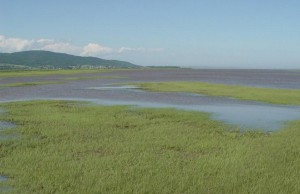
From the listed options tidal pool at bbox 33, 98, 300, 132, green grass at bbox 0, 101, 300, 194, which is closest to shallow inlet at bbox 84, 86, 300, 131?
tidal pool at bbox 33, 98, 300, 132

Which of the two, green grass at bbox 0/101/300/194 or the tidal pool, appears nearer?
green grass at bbox 0/101/300/194

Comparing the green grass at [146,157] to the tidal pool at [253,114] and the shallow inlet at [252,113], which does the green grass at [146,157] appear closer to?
the tidal pool at [253,114]

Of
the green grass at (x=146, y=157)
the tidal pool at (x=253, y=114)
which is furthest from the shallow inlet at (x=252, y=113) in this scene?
the green grass at (x=146, y=157)

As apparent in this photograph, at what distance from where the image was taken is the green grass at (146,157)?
46.6 ft

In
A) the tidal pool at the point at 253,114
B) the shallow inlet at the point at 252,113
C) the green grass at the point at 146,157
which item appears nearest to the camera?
the green grass at the point at 146,157

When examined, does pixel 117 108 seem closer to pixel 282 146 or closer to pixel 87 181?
pixel 282 146

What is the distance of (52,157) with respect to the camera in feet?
58.1

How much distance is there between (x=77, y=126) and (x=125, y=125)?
3.13m

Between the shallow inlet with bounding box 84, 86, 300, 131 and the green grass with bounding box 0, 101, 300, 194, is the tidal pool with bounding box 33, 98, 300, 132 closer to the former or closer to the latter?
the shallow inlet with bounding box 84, 86, 300, 131

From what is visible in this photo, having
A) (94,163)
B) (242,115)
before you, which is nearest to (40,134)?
(94,163)

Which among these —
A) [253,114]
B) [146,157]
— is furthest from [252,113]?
[146,157]

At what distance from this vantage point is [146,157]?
17859 mm

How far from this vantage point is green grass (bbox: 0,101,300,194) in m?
14.2

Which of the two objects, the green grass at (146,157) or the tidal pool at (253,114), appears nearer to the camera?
the green grass at (146,157)
